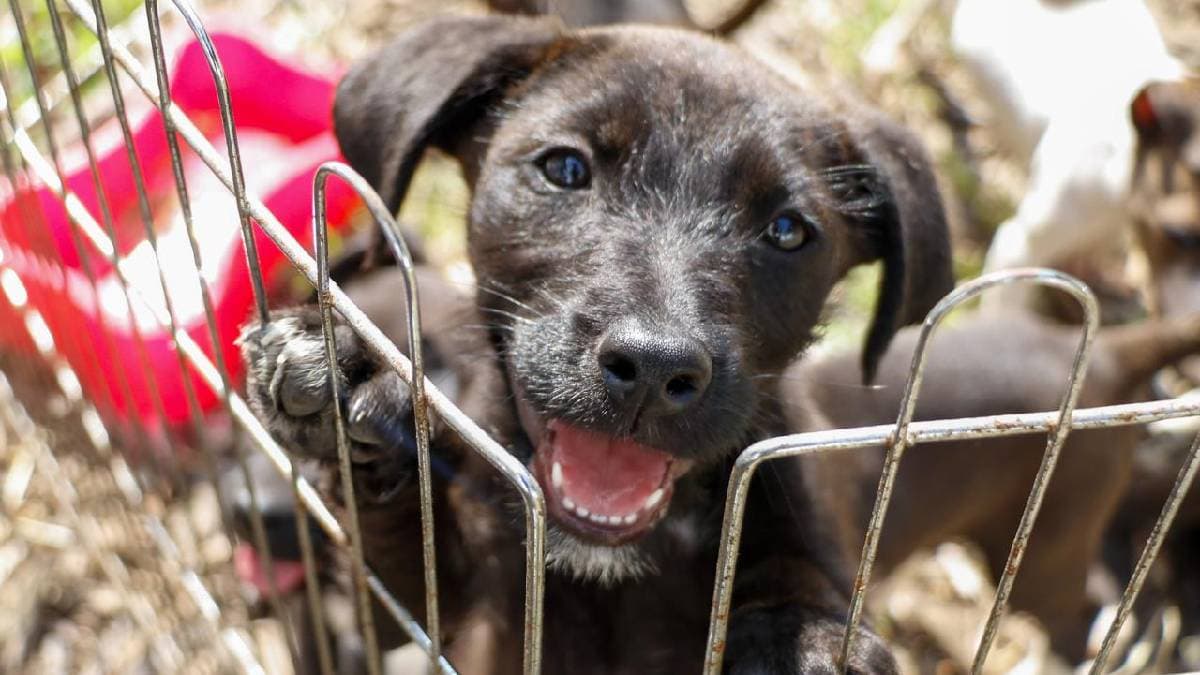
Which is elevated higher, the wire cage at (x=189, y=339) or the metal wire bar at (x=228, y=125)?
the metal wire bar at (x=228, y=125)

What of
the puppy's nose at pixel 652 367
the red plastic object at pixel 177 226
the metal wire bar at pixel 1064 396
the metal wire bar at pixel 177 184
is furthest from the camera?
the red plastic object at pixel 177 226

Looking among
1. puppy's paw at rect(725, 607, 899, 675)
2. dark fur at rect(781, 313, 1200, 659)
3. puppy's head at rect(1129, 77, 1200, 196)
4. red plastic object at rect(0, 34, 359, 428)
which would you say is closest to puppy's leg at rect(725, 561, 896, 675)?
puppy's paw at rect(725, 607, 899, 675)

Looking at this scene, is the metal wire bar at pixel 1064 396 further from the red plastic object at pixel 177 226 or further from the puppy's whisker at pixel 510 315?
the red plastic object at pixel 177 226

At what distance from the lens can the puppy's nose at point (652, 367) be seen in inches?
52.5

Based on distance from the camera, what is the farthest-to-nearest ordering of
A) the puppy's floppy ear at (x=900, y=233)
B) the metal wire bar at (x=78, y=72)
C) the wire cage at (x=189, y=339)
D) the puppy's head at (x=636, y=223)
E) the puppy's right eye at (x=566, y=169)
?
the metal wire bar at (x=78, y=72), the puppy's floppy ear at (x=900, y=233), the puppy's right eye at (x=566, y=169), the puppy's head at (x=636, y=223), the wire cage at (x=189, y=339)

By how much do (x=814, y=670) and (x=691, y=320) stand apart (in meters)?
0.41

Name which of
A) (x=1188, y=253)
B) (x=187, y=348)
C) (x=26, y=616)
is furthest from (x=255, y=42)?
(x=1188, y=253)

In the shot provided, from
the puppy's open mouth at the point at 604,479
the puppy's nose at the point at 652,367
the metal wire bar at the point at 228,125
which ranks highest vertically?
the metal wire bar at the point at 228,125

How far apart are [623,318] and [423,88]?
0.57 meters

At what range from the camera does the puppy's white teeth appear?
1567 mm

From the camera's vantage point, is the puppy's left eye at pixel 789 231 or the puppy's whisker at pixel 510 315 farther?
the puppy's left eye at pixel 789 231

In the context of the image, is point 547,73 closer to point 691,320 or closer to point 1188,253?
point 691,320

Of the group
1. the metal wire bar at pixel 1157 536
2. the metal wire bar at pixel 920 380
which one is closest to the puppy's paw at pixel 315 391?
the metal wire bar at pixel 920 380

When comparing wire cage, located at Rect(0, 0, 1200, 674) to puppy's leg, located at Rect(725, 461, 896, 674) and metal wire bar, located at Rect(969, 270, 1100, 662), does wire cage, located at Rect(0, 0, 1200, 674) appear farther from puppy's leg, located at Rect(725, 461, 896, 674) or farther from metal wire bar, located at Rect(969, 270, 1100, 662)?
puppy's leg, located at Rect(725, 461, 896, 674)
